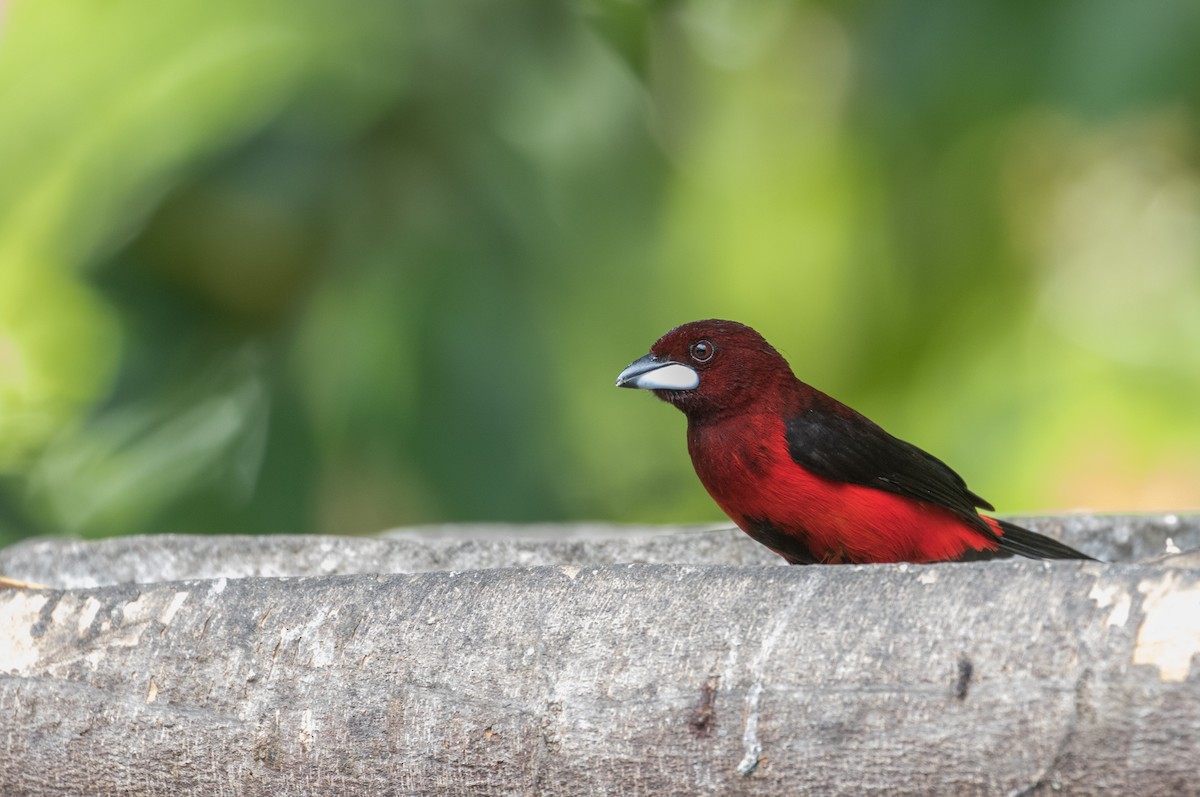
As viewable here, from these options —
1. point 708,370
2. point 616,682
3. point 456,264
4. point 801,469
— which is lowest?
point 616,682

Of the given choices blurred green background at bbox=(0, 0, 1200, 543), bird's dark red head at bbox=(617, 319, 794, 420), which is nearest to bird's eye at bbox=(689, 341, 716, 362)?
bird's dark red head at bbox=(617, 319, 794, 420)

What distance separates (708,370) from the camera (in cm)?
317

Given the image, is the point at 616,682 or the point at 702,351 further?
the point at 702,351

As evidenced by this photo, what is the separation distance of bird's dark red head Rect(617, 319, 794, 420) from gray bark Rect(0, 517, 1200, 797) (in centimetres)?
105

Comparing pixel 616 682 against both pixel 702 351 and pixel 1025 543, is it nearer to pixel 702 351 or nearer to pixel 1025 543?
pixel 702 351

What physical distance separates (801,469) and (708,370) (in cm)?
32

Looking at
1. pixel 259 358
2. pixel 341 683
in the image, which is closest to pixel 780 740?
pixel 341 683

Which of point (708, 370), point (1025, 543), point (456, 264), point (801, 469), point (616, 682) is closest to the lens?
point (616, 682)

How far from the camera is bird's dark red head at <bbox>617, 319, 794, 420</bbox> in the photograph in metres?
3.15

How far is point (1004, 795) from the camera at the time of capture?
1745mm

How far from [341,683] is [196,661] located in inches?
10.5

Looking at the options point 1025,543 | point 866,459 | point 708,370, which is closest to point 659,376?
point 708,370

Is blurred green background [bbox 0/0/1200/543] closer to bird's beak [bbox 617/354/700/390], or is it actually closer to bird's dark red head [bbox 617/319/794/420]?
bird's dark red head [bbox 617/319/794/420]

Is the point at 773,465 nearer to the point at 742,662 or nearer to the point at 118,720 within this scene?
→ the point at 742,662
